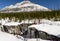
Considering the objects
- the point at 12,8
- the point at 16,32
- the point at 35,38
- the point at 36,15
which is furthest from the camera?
the point at 12,8

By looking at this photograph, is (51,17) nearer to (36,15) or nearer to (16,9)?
(36,15)

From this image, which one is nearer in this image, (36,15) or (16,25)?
(16,25)

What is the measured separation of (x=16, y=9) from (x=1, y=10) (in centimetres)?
148

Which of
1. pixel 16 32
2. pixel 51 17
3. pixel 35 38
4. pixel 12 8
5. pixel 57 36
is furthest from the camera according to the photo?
pixel 12 8

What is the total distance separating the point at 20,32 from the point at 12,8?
7.43m

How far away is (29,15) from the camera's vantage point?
1109cm

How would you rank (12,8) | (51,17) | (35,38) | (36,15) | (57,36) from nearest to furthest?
(57,36)
(35,38)
(51,17)
(36,15)
(12,8)

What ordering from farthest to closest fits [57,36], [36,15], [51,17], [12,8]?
[12,8] → [36,15] → [51,17] → [57,36]

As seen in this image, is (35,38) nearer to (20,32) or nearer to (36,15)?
(20,32)

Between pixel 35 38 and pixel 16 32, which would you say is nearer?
pixel 35 38

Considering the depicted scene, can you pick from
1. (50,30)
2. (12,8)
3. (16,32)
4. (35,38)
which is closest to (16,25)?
(16,32)

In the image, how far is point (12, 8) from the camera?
1596cm

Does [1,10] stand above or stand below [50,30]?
above

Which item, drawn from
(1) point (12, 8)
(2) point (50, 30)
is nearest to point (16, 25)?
(2) point (50, 30)
